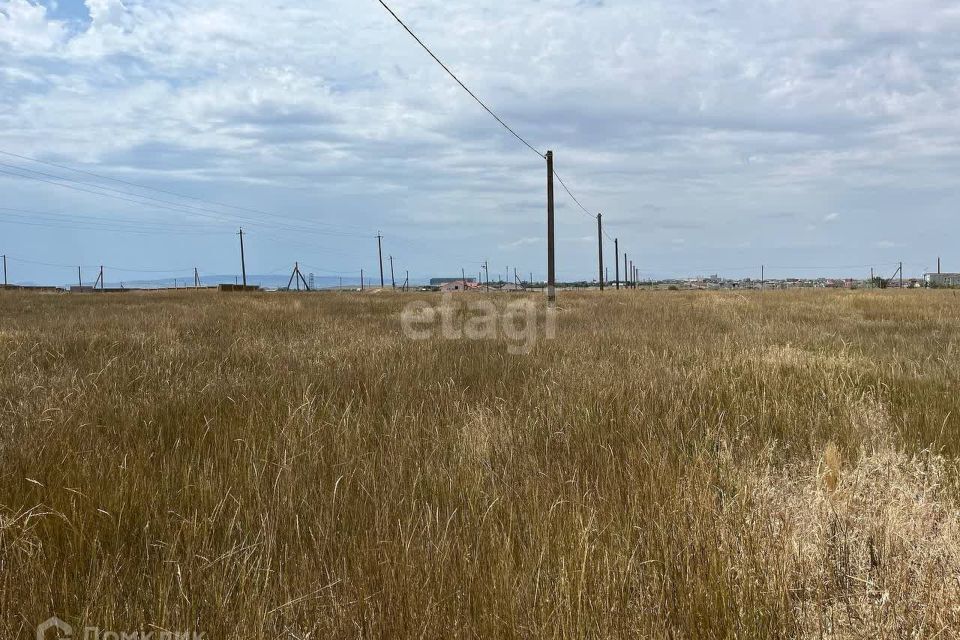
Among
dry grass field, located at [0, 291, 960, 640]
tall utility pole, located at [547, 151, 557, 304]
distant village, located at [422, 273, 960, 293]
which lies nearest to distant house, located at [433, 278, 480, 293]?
distant village, located at [422, 273, 960, 293]

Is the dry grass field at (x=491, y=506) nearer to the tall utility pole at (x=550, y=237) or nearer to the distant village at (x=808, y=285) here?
the tall utility pole at (x=550, y=237)

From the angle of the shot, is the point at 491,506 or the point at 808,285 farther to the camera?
the point at 808,285

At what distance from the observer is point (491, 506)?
2186 mm

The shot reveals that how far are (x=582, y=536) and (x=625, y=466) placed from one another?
3.64 feet

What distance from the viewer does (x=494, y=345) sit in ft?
24.9

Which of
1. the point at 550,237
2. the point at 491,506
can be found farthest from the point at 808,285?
the point at 491,506

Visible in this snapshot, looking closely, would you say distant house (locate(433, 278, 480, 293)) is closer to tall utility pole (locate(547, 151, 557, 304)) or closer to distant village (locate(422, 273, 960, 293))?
distant village (locate(422, 273, 960, 293))

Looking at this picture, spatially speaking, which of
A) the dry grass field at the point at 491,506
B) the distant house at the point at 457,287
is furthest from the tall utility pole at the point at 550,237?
the distant house at the point at 457,287

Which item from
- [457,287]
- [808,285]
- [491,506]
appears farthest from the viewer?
[808,285]

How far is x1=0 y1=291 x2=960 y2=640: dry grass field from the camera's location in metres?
1.61

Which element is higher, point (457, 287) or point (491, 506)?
Answer: point (457, 287)

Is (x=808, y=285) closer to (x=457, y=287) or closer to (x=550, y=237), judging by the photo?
(x=457, y=287)

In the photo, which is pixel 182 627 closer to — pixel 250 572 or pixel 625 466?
pixel 250 572

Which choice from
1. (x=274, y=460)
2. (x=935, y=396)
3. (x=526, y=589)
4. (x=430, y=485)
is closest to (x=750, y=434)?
(x=935, y=396)
